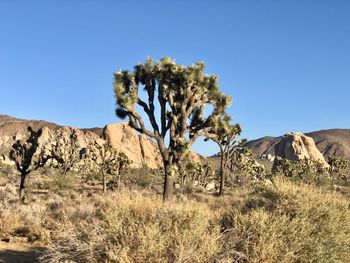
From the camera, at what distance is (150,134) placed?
16547 millimetres

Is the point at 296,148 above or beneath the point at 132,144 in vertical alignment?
above

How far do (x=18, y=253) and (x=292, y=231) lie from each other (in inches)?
233

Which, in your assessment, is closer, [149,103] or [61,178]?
[149,103]

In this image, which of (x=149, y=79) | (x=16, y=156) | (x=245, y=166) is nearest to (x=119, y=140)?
(x=245, y=166)

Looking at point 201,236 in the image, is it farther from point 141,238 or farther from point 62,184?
point 62,184

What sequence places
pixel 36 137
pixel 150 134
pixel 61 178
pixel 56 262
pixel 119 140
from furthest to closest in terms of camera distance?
pixel 119 140, pixel 61 178, pixel 36 137, pixel 150 134, pixel 56 262

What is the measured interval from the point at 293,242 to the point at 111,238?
2.98 metres

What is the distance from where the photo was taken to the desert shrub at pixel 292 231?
6.70 m

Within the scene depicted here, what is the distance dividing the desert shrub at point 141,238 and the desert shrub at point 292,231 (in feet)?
1.63

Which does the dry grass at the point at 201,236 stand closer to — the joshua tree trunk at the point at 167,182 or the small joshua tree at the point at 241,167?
the joshua tree trunk at the point at 167,182

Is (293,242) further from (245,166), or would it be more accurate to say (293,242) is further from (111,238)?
(245,166)

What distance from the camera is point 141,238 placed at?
6320 millimetres

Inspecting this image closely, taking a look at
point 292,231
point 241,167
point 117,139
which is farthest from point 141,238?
point 117,139

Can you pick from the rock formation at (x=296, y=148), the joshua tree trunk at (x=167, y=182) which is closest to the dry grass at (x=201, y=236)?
the joshua tree trunk at (x=167, y=182)
